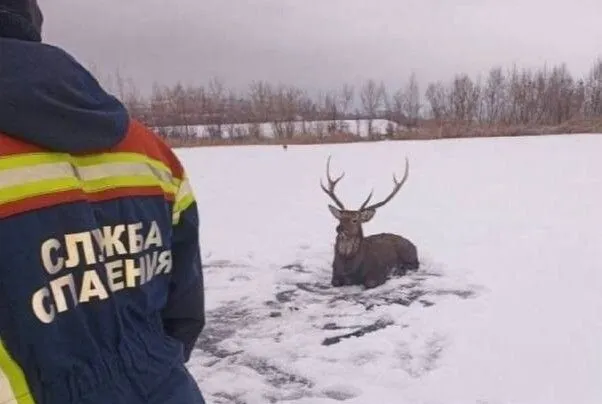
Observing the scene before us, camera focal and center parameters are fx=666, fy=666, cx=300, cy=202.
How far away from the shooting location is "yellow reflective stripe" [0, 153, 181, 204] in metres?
0.90

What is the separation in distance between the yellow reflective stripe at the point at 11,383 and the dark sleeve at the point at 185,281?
423mm

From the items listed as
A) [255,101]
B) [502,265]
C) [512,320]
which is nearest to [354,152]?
[502,265]

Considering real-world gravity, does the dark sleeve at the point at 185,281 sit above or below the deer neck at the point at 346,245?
above

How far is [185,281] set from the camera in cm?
133

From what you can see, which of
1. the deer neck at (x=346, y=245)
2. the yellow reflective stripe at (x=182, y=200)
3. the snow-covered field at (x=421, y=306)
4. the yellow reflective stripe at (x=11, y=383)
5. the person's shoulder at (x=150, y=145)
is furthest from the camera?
the deer neck at (x=346, y=245)

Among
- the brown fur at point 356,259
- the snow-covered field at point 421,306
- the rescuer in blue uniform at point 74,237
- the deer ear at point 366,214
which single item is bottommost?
the snow-covered field at point 421,306

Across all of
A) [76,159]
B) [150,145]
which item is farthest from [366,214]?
[76,159]

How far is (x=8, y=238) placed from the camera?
89 centimetres

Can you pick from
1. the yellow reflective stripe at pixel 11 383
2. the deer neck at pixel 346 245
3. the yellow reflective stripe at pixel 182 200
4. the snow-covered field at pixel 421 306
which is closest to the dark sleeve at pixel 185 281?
→ the yellow reflective stripe at pixel 182 200

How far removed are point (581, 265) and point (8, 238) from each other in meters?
6.05

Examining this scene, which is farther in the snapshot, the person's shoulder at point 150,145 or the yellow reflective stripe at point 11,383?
the person's shoulder at point 150,145

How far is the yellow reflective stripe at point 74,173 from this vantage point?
2.96 ft

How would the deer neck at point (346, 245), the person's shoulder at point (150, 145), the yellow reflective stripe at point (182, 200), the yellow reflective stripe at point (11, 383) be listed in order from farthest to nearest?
the deer neck at point (346, 245) → the yellow reflective stripe at point (182, 200) → the person's shoulder at point (150, 145) → the yellow reflective stripe at point (11, 383)

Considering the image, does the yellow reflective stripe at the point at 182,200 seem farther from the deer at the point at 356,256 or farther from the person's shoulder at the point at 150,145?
the deer at the point at 356,256
